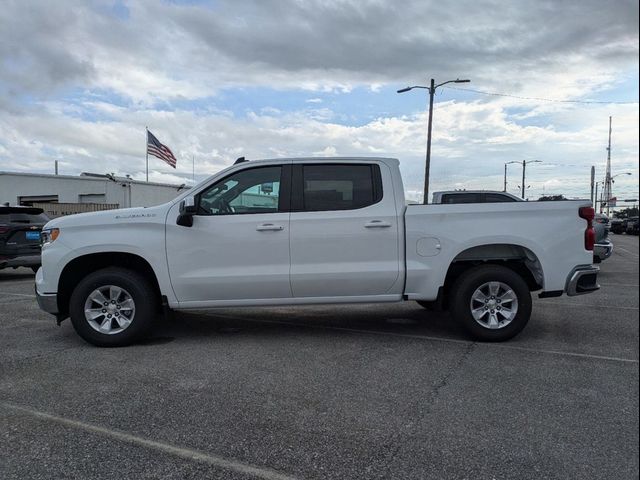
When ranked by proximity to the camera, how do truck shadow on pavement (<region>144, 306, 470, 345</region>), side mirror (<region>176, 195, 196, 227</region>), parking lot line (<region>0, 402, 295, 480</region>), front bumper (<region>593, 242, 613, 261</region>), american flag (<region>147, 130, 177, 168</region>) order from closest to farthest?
parking lot line (<region>0, 402, 295, 480</region>) < side mirror (<region>176, 195, 196, 227</region>) < truck shadow on pavement (<region>144, 306, 470, 345</region>) < front bumper (<region>593, 242, 613, 261</region>) < american flag (<region>147, 130, 177, 168</region>)

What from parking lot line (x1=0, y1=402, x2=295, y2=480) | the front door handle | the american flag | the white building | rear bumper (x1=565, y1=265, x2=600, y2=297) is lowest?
parking lot line (x1=0, y1=402, x2=295, y2=480)

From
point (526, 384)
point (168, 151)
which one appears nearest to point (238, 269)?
point (526, 384)

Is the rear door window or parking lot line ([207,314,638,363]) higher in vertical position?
the rear door window

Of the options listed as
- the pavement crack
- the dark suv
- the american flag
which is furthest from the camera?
the american flag

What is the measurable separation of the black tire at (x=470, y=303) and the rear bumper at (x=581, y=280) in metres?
0.44

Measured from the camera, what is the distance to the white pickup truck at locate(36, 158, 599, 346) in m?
5.31

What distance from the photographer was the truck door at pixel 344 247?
5.35m

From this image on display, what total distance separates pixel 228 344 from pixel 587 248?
3.92 meters

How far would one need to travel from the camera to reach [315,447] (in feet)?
10.2

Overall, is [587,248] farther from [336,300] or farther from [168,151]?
[168,151]

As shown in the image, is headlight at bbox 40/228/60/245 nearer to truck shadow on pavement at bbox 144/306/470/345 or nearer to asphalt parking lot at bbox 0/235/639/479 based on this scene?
asphalt parking lot at bbox 0/235/639/479

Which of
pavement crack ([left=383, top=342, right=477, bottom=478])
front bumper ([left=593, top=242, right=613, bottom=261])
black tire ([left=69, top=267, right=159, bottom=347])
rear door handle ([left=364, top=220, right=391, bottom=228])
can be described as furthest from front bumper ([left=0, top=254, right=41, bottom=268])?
front bumper ([left=593, top=242, right=613, bottom=261])

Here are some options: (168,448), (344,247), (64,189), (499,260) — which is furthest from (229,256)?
(64,189)

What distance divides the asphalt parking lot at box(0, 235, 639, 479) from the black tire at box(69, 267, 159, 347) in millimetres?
135
